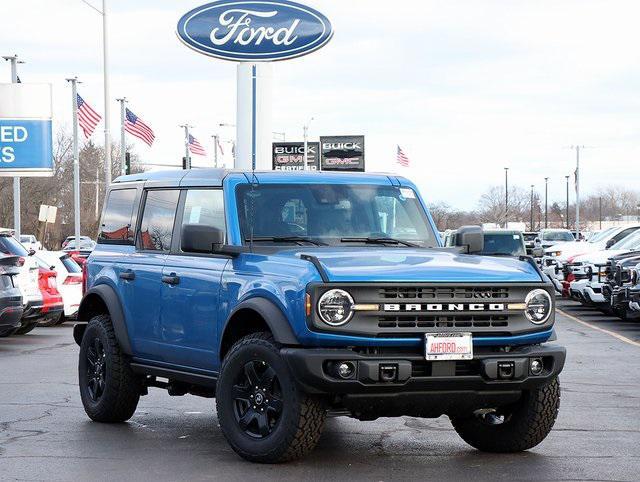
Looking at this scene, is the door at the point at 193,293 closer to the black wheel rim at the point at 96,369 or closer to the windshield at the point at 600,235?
the black wheel rim at the point at 96,369

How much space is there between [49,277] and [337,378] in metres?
15.0

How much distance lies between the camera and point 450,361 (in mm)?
8375

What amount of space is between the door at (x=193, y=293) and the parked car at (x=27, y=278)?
968 centimetres

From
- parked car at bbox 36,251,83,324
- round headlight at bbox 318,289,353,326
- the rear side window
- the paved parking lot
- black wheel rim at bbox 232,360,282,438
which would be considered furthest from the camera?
parked car at bbox 36,251,83,324

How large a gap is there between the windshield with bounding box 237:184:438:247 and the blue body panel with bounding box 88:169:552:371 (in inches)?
3.8

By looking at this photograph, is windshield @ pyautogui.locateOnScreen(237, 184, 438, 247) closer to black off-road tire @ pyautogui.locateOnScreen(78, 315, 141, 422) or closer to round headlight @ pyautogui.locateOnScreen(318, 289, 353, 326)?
round headlight @ pyautogui.locateOnScreen(318, 289, 353, 326)

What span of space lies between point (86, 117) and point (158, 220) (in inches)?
1588

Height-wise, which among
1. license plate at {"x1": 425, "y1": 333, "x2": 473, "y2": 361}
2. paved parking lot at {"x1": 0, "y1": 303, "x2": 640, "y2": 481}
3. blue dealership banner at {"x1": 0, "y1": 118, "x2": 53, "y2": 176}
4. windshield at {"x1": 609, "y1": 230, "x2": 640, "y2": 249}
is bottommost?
paved parking lot at {"x1": 0, "y1": 303, "x2": 640, "y2": 481}

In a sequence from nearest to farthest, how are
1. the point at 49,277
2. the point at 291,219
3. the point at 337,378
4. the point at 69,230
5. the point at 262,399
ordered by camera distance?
the point at 337,378 → the point at 262,399 → the point at 291,219 → the point at 49,277 → the point at 69,230

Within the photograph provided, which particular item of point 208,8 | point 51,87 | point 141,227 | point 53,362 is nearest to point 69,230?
point 51,87

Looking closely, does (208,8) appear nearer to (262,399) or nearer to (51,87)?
(51,87)

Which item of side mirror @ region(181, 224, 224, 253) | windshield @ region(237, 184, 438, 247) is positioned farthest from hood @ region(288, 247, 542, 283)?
side mirror @ region(181, 224, 224, 253)

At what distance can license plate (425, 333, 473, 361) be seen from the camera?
830cm

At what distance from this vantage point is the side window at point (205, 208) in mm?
9844
